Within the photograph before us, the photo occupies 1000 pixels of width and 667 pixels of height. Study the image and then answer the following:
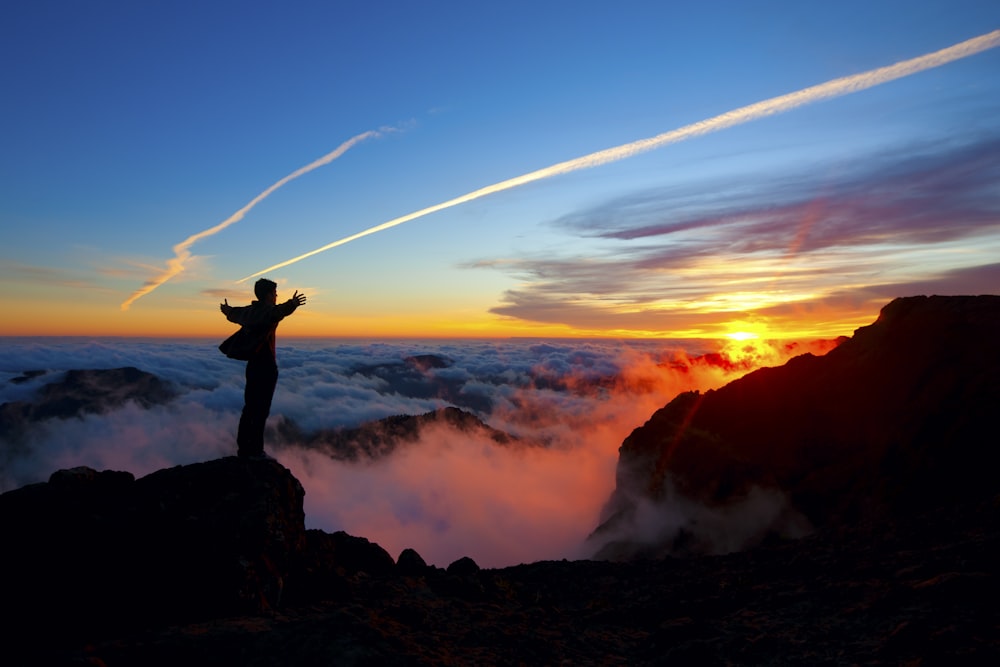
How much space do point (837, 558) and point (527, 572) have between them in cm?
875

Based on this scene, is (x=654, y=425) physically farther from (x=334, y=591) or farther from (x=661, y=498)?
(x=334, y=591)

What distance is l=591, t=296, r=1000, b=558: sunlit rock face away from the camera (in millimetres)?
17359

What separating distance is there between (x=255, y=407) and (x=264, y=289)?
2.19 meters

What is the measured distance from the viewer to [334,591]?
9.85 metres

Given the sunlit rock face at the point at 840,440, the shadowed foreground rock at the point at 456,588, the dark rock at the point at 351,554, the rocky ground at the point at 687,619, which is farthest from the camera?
the sunlit rock face at the point at 840,440

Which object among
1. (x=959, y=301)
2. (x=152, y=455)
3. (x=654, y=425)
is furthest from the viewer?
(x=152, y=455)

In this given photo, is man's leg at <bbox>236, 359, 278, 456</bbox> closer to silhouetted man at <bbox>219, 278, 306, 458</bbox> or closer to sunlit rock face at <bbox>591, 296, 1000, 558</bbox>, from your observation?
silhouetted man at <bbox>219, 278, 306, 458</bbox>

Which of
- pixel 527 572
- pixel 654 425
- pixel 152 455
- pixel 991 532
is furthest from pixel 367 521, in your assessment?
pixel 991 532

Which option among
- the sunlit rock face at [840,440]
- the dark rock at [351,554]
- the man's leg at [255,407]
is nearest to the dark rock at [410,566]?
the dark rock at [351,554]

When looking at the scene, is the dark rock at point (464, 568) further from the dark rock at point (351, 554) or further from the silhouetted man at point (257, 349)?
the silhouetted man at point (257, 349)

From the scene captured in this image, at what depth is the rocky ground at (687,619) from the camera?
7.11m

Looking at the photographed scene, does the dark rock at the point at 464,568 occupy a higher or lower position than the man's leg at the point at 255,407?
lower

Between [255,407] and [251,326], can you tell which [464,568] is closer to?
[255,407]

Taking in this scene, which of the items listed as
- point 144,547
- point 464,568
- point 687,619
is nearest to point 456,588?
point 464,568
